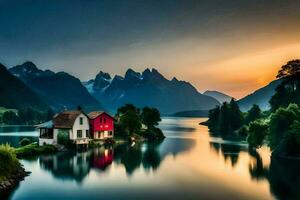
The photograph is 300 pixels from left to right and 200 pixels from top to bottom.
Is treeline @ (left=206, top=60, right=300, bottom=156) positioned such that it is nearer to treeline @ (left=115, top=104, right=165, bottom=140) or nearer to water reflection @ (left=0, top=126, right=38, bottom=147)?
treeline @ (left=115, top=104, right=165, bottom=140)

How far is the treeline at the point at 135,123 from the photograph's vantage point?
338ft

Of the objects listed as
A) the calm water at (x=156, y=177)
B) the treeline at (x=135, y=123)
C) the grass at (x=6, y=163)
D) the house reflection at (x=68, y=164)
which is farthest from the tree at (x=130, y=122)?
the grass at (x=6, y=163)

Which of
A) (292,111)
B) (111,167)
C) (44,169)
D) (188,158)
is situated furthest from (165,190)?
(292,111)

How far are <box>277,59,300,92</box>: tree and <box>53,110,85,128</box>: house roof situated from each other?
5574cm

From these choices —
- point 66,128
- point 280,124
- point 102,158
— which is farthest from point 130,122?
point 280,124

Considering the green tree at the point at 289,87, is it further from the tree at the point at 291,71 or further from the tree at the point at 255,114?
the tree at the point at 255,114

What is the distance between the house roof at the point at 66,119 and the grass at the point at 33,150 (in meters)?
5.94

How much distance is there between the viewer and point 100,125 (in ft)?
302

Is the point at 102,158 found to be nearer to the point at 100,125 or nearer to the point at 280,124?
the point at 100,125

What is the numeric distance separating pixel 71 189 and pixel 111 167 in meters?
14.9

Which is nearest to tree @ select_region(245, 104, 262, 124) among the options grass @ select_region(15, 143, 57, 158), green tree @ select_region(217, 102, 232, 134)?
green tree @ select_region(217, 102, 232, 134)

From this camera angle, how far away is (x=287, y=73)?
103062 millimetres

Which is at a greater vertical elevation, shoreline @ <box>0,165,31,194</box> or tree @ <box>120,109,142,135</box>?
tree @ <box>120,109,142,135</box>

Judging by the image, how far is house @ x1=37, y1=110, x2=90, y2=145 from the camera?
7781cm
